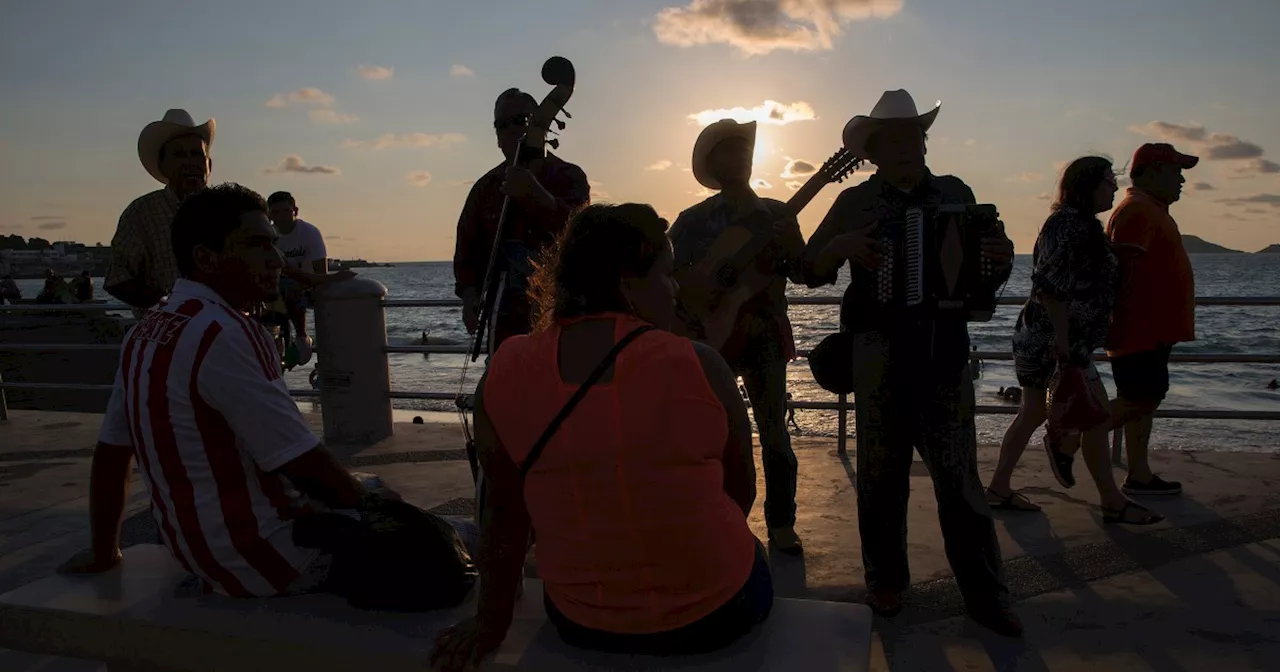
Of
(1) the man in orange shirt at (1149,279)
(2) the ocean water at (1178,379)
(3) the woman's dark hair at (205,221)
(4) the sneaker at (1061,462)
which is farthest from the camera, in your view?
(2) the ocean water at (1178,379)

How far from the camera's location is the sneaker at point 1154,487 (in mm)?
4449

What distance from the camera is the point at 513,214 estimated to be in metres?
3.54

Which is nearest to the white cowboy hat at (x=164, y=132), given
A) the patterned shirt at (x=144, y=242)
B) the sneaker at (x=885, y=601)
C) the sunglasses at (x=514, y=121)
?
the patterned shirt at (x=144, y=242)

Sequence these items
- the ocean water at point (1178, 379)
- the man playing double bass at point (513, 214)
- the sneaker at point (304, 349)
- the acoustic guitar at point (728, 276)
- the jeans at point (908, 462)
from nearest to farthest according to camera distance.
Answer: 1. the jeans at point (908, 462)
2. the man playing double bass at point (513, 214)
3. the acoustic guitar at point (728, 276)
4. the sneaker at point (304, 349)
5. the ocean water at point (1178, 379)

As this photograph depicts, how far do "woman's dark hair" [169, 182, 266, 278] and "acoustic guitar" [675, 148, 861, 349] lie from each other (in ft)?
6.18

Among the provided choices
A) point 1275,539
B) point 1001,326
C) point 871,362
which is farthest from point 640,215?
point 1001,326

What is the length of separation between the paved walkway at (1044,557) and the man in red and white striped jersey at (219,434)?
119cm

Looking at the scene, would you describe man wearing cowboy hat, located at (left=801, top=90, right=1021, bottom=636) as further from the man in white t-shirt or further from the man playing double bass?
the man in white t-shirt

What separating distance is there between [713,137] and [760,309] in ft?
2.56

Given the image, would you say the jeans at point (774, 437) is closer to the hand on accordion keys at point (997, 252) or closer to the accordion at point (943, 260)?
the accordion at point (943, 260)

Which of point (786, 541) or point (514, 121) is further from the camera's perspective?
point (786, 541)

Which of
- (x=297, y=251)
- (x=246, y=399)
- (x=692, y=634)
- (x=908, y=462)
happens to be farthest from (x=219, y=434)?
(x=297, y=251)

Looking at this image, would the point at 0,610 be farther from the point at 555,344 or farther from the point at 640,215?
the point at 640,215

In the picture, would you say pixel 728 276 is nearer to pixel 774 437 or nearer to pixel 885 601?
pixel 774 437
